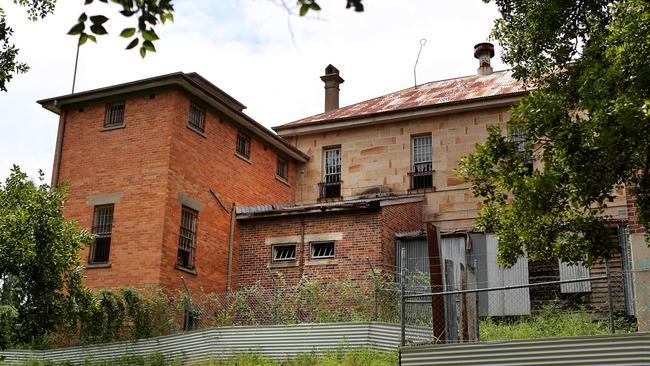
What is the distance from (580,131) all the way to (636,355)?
402 centimetres

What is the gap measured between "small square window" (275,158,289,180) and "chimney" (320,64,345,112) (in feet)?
15.2

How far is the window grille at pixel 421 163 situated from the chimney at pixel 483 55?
18.5 ft

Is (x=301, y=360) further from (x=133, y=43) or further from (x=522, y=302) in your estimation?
(x=133, y=43)

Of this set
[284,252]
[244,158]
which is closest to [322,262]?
[284,252]

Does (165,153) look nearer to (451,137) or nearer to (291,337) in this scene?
(291,337)

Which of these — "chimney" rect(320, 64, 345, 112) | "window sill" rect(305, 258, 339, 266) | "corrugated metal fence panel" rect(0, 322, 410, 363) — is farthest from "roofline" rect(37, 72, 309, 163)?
"corrugated metal fence panel" rect(0, 322, 410, 363)

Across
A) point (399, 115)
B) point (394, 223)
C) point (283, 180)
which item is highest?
point (399, 115)

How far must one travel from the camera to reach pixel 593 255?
1330cm

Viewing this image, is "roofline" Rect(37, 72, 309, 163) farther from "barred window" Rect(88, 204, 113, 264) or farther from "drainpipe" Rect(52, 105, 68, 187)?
"barred window" Rect(88, 204, 113, 264)

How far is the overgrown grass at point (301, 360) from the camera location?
16.8m

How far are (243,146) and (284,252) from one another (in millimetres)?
4485

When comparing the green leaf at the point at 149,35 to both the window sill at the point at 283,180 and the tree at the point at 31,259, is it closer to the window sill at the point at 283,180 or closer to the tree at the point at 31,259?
the tree at the point at 31,259

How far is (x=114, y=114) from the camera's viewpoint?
25609 mm

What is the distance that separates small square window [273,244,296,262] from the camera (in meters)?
25.5
